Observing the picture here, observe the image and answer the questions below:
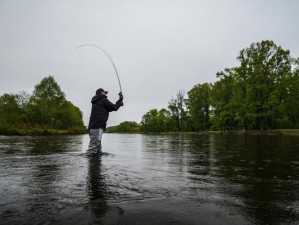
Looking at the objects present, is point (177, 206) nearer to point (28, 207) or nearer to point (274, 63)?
point (28, 207)

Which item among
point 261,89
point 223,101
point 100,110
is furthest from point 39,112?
point 100,110

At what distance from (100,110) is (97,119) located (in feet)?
1.20

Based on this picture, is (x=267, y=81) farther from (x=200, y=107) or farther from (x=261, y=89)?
(x=200, y=107)

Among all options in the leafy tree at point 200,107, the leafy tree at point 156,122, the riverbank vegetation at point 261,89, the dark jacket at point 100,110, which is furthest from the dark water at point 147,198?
the leafy tree at point 156,122

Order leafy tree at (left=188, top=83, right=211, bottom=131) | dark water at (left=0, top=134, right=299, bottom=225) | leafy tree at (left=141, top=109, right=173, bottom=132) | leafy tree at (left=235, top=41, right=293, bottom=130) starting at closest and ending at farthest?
1. dark water at (left=0, top=134, right=299, bottom=225)
2. leafy tree at (left=235, top=41, right=293, bottom=130)
3. leafy tree at (left=188, top=83, right=211, bottom=131)
4. leafy tree at (left=141, top=109, right=173, bottom=132)

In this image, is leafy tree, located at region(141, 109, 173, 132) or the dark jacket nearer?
the dark jacket

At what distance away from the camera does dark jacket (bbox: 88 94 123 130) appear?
9.45m

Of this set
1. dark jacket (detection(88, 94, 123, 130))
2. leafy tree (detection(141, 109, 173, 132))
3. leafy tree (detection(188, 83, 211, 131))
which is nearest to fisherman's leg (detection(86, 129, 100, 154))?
dark jacket (detection(88, 94, 123, 130))

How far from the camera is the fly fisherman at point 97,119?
9375mm

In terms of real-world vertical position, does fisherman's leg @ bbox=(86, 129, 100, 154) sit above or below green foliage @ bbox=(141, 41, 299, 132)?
below

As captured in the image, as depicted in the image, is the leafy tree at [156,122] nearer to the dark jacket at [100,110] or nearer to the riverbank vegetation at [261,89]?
the riverbank vegetation at [261,89]

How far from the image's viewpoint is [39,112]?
62.1 metres

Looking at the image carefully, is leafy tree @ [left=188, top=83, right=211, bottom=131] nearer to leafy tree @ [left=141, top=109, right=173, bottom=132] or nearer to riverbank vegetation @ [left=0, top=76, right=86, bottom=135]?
leafy tree @ [left=141, top=109, right=173, bottom=132]

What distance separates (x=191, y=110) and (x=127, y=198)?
76.8m
